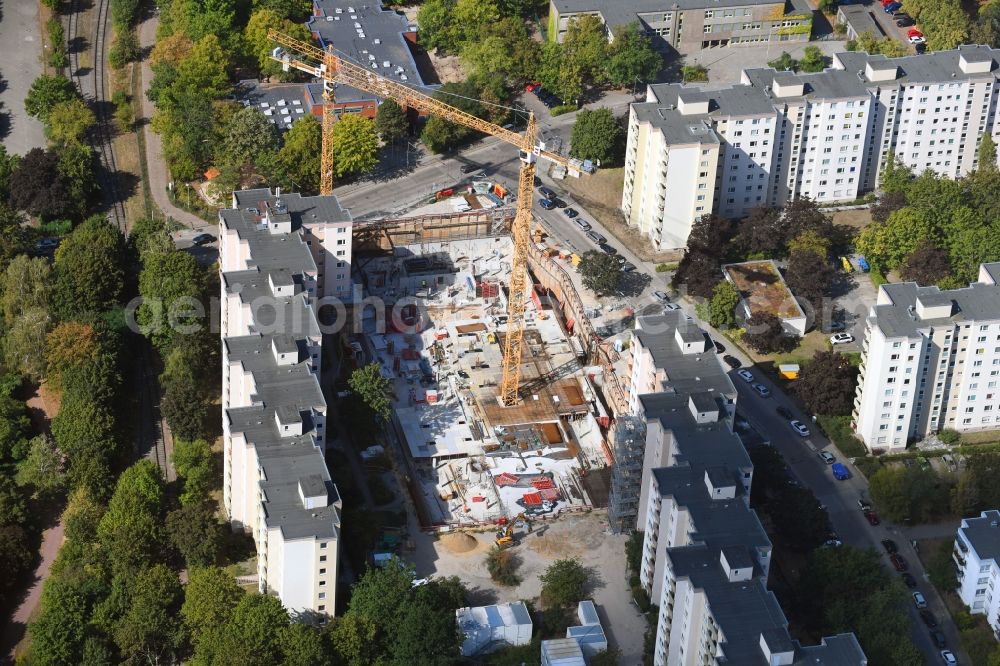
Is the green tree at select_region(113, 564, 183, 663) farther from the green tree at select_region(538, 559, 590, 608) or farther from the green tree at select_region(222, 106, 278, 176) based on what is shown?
the green tree at select_region(222, 106, 278, 176)

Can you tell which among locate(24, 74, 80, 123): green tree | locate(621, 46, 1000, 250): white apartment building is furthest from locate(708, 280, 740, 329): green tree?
locate(24, 74, 80, 123): green tree

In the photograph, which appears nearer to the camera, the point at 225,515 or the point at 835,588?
the point at 835,588

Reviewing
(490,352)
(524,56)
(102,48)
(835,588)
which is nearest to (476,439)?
(490,352)

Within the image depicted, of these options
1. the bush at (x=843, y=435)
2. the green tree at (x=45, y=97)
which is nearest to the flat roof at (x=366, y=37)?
the green tree at (x=45, y=97)

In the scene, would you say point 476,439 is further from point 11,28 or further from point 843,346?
point 11,28

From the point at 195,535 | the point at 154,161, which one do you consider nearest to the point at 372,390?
the point at 195,535

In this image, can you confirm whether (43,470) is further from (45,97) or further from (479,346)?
(45,97)
